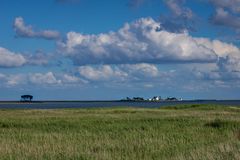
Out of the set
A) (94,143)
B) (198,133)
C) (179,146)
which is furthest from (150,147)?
(198,133)

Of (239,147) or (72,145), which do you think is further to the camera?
(72,145)

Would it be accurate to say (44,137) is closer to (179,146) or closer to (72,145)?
(72,145)

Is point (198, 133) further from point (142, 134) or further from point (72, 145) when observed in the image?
point (72, 145)

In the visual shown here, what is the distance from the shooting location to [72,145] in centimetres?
2106

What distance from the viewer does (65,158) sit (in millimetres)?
16797

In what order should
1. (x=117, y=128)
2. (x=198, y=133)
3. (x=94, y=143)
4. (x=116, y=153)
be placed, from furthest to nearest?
(x=117, y=128) < (x=198, y=133) < (x=94, y=143) < (x=116, y=153)

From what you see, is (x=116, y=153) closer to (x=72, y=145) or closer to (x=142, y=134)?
(x=72, y=145)

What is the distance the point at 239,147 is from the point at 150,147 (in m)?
3.55

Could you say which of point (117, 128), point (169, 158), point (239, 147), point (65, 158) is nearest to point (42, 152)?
point (65, 158)

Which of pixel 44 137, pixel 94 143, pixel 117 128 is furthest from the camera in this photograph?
pixel 117 128

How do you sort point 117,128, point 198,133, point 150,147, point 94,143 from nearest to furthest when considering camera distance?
point 150,147
point 94,143
point 198,133
point 117,128

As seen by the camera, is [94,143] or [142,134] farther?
[142,134]

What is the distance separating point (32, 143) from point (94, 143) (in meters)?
2.83

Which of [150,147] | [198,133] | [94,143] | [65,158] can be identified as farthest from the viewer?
[198,133]
